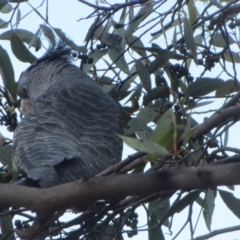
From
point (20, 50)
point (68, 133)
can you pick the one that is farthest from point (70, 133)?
point (20, 50)

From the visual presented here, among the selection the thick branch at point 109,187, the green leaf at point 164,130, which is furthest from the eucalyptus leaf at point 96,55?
the thick branch at point 109,187

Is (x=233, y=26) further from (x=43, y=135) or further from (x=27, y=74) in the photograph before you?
(x=27, y=74)

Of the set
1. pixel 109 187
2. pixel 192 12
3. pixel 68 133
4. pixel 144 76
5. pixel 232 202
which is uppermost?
pixel 192 12

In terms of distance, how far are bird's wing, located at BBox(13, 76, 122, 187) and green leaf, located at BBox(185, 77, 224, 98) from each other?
0.46 metres

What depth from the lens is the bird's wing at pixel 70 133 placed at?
91.1 inches

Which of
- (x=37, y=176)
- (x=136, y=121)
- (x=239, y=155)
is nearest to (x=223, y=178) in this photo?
(x=239, y=155)

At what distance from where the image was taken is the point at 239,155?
1.87 meters

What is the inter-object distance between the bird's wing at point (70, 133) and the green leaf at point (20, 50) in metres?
0.21

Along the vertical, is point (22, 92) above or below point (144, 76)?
above

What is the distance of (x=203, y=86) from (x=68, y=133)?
24.1 inches

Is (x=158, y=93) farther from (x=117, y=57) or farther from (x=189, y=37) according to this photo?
(x=117, y=57)

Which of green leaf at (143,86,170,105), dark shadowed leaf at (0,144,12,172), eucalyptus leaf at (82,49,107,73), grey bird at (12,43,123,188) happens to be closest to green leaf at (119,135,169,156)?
grey bird at (12,43,123,188)

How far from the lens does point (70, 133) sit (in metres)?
2.69

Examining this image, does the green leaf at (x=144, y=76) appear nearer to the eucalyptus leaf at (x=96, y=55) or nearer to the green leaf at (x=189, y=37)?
the green leaf at (x=189, y=37)
